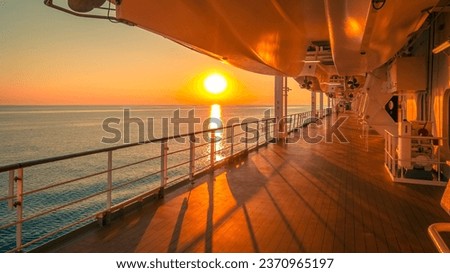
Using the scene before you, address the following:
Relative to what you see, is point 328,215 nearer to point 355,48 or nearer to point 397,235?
point 397,235

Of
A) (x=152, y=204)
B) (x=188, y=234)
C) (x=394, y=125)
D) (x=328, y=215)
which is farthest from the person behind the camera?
(x=394, y=125)

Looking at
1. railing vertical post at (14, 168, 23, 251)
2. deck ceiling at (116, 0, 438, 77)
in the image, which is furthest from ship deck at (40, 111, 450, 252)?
deck ceiling at (116, 0, 438, 77)

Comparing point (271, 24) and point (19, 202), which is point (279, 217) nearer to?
point (271, 24)

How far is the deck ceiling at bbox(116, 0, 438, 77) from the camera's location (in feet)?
5.70

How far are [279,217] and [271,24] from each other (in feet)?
5.45

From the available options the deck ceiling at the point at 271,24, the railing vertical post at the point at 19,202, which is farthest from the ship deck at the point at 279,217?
the deck ceiling at the point at 271,24

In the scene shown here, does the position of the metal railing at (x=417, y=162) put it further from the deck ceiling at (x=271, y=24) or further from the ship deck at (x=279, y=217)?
the deck ceiling at (x=271, y=24)

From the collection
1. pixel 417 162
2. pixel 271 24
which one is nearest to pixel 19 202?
pixel 271 24

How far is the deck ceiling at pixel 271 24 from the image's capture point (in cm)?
174

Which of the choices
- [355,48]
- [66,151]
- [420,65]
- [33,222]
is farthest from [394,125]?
[66,151]

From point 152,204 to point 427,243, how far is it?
84.5 inches

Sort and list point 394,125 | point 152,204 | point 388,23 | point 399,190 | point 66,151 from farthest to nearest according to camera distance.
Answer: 1. point 66,151
2. point 394,125
3. point 399,190
4. point 152,204
5. point 388,23

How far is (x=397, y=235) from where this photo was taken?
2396 mm

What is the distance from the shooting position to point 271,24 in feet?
9.93
